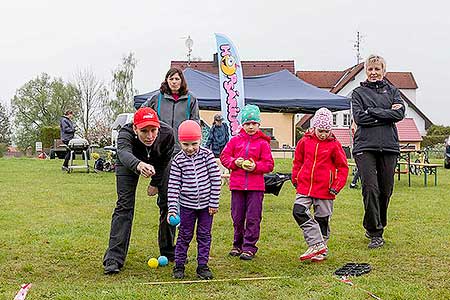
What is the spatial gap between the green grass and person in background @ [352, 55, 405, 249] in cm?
39

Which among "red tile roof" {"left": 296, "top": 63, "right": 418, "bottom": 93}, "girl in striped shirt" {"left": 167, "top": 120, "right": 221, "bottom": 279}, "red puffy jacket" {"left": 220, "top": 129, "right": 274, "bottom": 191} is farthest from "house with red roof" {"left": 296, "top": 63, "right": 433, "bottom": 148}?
"girl in striped shirt" {"left": 167, "top": 120, "right": 221, "bottom": 279}

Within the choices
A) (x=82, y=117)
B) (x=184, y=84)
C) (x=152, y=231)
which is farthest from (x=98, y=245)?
(x=82, y=117)

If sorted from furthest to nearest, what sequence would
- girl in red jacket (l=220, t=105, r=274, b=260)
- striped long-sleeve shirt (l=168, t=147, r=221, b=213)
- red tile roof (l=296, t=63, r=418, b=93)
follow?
red tile roof (l=296, t=63, r=418, b=93), girl in red jacket (l=220, t=105, r=274, b=260), striped long-sleeve shirt (l=168, t=147, r=221, b=213)

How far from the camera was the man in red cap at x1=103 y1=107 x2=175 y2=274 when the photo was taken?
200 inches


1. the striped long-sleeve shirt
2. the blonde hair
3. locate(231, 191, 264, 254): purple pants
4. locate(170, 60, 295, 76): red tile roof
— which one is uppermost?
locate(170, 60, 295, 76): red tile roof

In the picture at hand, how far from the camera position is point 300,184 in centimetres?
596

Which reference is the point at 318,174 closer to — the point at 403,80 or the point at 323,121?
the point at 323,121

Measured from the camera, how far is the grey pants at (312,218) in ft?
18.9

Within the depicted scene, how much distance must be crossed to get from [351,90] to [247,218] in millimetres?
31238

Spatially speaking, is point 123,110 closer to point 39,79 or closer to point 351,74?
point 39,79

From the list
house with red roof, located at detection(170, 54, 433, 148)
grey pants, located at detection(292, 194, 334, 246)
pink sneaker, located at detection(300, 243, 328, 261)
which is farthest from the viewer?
house with red roof, located at detection(170, 54, 433, 148)

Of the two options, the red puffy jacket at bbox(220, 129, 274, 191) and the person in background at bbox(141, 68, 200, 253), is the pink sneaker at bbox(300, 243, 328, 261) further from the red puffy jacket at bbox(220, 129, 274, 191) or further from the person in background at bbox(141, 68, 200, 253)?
the person in background at bbox(141, 68, 200, 253)

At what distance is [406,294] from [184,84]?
2.93 metres

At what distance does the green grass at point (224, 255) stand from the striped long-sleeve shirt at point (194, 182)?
590 mm
